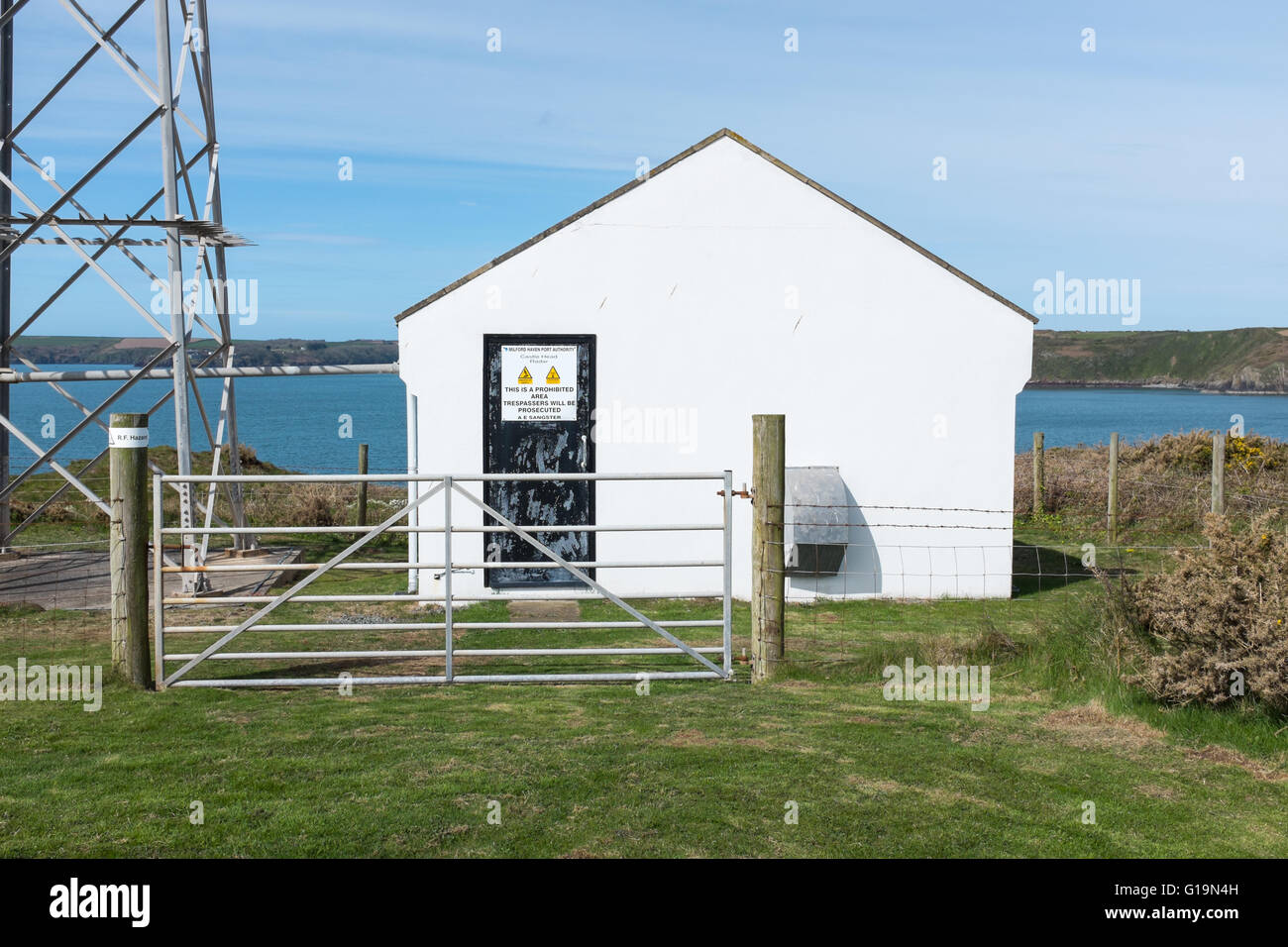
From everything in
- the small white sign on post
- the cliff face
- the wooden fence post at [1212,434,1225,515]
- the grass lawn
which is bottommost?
the grass lawn

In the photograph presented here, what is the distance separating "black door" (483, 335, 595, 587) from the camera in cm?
1517

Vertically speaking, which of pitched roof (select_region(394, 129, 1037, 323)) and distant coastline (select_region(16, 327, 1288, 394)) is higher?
distant coastline (select_region(16, 327, 1288, 394))

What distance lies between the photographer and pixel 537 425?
1523cm

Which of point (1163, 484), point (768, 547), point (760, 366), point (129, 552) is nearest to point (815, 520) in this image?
point (760, 366)

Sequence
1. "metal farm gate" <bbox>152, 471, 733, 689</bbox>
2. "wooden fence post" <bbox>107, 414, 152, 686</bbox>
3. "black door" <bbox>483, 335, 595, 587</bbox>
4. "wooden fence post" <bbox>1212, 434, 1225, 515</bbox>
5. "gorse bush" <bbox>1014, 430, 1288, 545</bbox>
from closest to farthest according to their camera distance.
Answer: "wooden fence post" <bbox>107, 414, 152, 686</bbox>, "metal farm gate" <bbox>152, 471, 733, 689</bbox>, "black door" <bbox>483, 335, 595, 587</bbox>, "wooden fence post" <bbox>1212, 434, 1225, 515</bbox>, "gorse bush" <bbox>1014, 430, 1288, 545</bbox>

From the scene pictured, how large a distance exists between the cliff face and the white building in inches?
6104

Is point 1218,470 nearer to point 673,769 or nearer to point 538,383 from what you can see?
point 538,383

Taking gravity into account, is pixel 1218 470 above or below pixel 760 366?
below

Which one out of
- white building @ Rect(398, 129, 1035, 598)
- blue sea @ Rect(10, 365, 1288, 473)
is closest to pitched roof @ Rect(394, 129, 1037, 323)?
white building @ Rect(398, 129, 1035, 598)

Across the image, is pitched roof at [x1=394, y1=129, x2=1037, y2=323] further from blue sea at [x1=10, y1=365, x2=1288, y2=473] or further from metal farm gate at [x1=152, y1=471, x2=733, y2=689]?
blue sea at [x1=10, y1=365, x2=1288, y2=473]

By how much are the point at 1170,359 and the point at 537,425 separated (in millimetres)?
178216

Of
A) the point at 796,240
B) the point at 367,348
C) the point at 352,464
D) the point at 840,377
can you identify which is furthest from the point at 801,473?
the point at 367,348

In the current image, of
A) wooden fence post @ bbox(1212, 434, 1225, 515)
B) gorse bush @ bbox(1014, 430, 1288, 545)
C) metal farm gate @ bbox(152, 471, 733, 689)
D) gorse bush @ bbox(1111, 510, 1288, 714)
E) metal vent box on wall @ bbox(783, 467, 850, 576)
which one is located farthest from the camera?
gorse bush @ bbox(1014, 430, 1288, 545)
